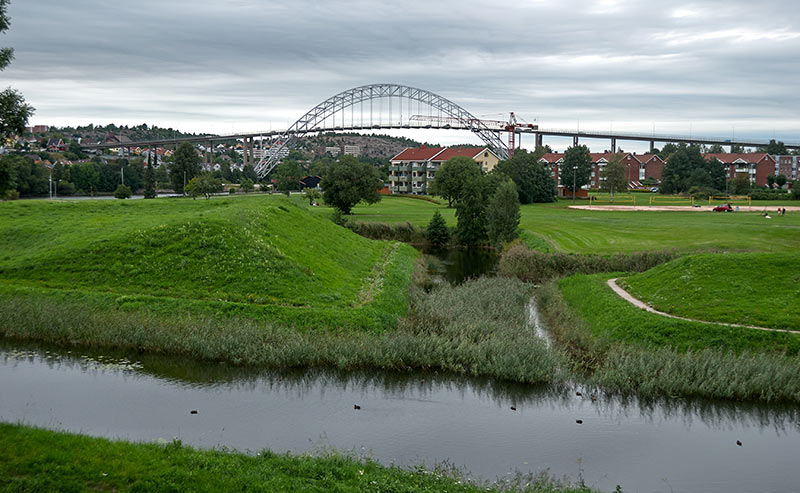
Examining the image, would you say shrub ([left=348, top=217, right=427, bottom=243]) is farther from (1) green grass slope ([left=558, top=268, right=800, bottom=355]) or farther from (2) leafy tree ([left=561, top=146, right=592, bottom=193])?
(2) leafy tree ([left=561, top=146, right=592, bottom=193])

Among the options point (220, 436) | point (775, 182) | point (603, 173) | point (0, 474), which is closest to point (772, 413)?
point (220, 436)

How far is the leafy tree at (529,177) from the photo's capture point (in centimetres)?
9900

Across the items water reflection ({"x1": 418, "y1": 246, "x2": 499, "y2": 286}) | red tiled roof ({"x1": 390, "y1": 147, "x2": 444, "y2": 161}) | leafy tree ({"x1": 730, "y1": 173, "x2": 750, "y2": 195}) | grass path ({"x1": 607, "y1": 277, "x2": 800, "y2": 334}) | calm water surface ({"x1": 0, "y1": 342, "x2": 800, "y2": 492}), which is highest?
red tiled roof ({"x1": 390, "y1": 147, "x2": 444, "y2": 161})

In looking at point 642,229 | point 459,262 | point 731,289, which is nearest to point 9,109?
point 731,289

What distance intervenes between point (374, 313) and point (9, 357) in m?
13.5

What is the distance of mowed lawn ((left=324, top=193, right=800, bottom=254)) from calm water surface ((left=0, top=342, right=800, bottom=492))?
28362 mm

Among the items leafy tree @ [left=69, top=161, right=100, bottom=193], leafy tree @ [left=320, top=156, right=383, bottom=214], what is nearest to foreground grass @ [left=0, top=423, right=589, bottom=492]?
leafy tree @ [left=320, top=156, right=383, bottom=214]

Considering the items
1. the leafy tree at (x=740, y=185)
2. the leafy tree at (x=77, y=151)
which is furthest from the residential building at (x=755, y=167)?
the leafy tree at (x=77, y=151)

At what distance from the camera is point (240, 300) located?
2717 centimetres

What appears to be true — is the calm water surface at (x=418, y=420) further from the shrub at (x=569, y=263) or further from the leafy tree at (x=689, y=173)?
the leafy tree at (x=689, y=173)

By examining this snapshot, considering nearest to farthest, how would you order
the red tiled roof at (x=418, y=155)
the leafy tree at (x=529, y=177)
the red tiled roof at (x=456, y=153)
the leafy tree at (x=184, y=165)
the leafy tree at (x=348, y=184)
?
the leafy tree at (x=348, y=184) < the leafy tree at (x=529, y=177) < the leafy tree at (x=184, y=165) < the red tiled roof at (x=456, y=153) < the red tiled roof at (x=418, y=155)

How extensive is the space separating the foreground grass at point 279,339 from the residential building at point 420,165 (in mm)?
110973

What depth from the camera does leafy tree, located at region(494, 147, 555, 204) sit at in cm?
9900

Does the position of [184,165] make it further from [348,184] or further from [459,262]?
[459,262]
